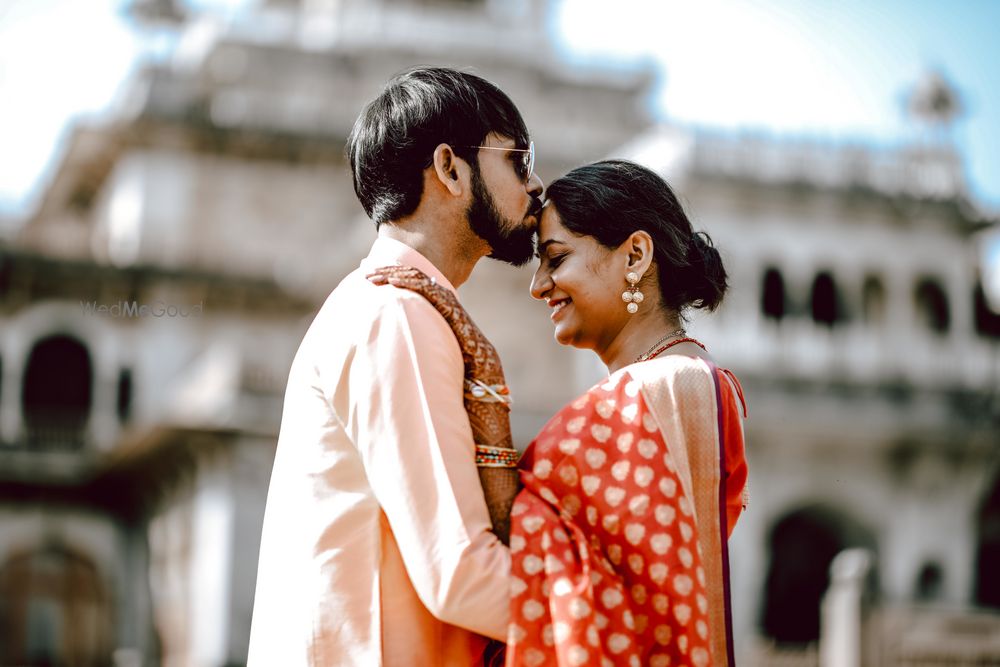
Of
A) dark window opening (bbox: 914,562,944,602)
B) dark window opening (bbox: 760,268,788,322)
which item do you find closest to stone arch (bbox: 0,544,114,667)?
dark window opening (bbox: 760,268,788,322)

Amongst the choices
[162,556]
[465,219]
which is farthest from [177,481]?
[465,219]

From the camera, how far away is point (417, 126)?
376 cm

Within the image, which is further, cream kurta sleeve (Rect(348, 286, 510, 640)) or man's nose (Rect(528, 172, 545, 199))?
man's nose (Rect(528, 172, 545, 199))

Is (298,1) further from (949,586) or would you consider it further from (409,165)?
(409,165)

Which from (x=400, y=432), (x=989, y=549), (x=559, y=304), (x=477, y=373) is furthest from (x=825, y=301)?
(x=400, y=432)

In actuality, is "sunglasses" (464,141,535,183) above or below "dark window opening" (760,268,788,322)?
below

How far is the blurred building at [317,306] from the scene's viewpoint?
2780 centimetres

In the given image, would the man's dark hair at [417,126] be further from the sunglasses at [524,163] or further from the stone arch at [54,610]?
the stone arch at [54,610]

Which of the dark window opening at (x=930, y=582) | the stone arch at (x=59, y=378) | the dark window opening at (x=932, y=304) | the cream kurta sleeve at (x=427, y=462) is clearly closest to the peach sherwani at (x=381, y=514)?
the cream kurta sleeve at (x=427, y=462)

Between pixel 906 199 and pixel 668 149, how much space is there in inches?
199

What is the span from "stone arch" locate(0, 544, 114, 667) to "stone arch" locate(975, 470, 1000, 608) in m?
16.0

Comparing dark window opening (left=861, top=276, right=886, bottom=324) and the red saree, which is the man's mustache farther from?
dark window opening (left=861, top=276, right=886, bottom=324)

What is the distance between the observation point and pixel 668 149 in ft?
97.8

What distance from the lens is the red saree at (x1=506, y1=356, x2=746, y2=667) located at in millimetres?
3322
